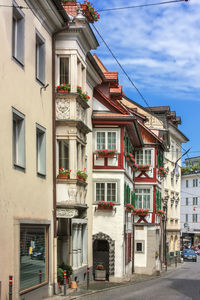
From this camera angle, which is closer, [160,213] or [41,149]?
[41,149]

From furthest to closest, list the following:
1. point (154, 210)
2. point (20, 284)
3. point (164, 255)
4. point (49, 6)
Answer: point (164, 255)
point (154, 210)
point (49, 6)
point (20, 284)

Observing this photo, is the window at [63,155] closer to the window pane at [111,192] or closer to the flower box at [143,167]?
the window pane at [111,192]

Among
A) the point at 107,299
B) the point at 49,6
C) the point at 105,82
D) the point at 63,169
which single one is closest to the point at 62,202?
the point at 63,169

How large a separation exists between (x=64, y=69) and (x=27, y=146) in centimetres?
649

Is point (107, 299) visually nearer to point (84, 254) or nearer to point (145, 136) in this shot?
point (84, 254)

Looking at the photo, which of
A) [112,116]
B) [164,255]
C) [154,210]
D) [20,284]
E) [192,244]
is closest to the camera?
[20,284]

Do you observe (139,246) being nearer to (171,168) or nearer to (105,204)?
(105,204)

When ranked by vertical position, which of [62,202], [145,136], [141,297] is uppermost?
[145,136]

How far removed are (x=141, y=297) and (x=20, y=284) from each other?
5843 mm

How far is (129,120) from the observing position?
101 ft

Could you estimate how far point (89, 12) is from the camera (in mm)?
23844

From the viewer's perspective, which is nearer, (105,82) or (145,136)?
(105,82)

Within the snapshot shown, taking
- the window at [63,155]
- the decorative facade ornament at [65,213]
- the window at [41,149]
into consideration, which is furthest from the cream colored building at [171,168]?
the window at [41,149]

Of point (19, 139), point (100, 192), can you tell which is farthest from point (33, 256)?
point (100, 192)
